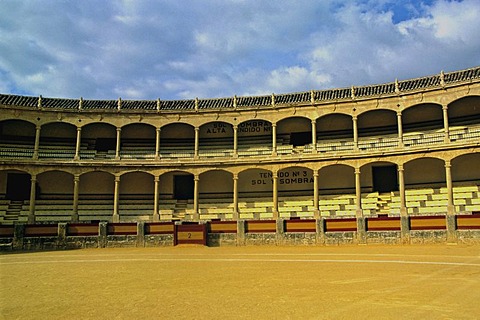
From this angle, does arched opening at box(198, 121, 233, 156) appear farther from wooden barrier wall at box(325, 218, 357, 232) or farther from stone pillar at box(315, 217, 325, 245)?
wooden barrier wall at box(325, 218, 357, 232)

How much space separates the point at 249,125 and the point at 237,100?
326 centimetres

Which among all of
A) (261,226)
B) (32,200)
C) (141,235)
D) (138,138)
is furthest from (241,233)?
(32,200)

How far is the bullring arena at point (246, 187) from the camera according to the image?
1533cm

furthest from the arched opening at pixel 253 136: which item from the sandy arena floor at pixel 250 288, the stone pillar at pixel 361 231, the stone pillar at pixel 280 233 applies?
the sandy arena floor at pixel 250 288

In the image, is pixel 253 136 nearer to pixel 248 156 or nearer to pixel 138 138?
Result: pixel 248 156

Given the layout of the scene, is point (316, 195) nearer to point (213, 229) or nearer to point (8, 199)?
point (213, 229)

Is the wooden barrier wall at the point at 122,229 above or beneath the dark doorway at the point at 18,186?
beneath

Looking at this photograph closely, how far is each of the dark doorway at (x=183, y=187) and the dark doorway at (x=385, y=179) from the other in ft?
48.1

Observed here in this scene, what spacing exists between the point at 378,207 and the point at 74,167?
2230cm

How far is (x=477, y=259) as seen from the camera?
48.8 feet

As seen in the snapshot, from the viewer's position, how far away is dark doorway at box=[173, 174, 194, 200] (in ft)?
114

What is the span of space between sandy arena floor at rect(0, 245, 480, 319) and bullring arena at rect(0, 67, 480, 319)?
0.19 meters

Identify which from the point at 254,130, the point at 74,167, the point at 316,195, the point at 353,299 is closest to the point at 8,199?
the point at 74,167

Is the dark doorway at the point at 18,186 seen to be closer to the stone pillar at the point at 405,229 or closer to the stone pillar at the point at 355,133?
the stone pillar at the point at 355,133
